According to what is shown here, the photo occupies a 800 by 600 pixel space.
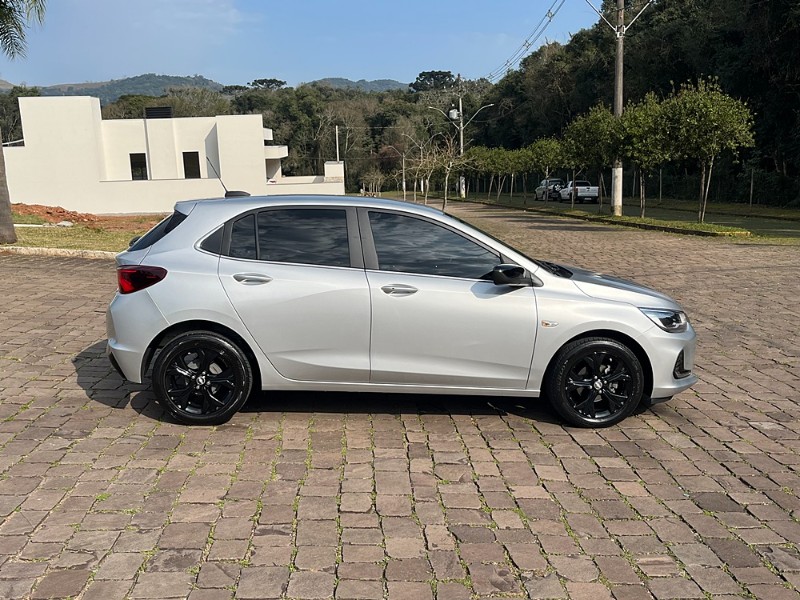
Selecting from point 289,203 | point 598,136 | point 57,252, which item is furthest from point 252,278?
point 598,136

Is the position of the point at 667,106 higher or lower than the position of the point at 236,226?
higher

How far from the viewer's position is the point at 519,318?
504 centimetres

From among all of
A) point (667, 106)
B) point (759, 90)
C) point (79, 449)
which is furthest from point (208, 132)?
point (79, 449)

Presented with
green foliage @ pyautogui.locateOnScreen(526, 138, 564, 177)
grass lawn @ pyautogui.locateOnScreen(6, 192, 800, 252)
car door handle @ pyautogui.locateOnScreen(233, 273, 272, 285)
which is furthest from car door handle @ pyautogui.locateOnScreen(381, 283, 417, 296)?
green foliage @ pyautogui.locateOnScreen(526, 138, 564, 177)

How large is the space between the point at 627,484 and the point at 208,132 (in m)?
39.7

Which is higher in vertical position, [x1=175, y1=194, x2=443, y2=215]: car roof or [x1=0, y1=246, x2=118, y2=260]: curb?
[x1=175, y1=194, x2=443, y2=215]: car roof

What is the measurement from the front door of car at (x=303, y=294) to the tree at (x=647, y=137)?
20.6m

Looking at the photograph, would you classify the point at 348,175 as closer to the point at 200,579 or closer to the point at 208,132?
the point at 208,132

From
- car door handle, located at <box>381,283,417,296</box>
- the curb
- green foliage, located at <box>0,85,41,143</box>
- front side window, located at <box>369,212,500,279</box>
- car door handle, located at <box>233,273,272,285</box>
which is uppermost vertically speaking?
green foliage, located at <box>0,85,41,143</box>

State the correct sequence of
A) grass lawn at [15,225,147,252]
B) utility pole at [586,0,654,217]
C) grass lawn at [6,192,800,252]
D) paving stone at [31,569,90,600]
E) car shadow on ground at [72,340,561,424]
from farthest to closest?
1. utility pole at [586,0,654,217]
2. grass lawn at [6,192,800,252]
3. grass lawn at [15,225,147,252]
4. car shadow on ground at [72,340,561,424]
5. paving stone at [31,569,90,600]

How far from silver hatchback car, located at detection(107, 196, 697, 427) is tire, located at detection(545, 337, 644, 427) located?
0.03 feet

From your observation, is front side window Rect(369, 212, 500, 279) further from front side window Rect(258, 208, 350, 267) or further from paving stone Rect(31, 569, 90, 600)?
paving stone Rect(31, 569, 90, 600)

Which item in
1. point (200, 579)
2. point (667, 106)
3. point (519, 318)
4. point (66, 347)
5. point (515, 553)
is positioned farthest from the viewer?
point (667, 106)

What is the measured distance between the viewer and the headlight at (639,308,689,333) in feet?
17.0
